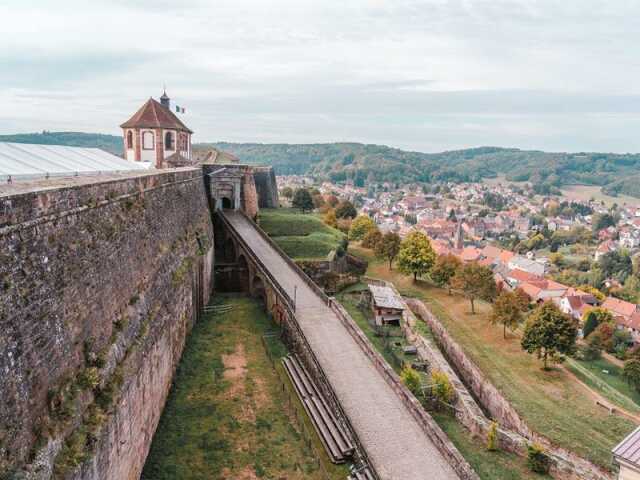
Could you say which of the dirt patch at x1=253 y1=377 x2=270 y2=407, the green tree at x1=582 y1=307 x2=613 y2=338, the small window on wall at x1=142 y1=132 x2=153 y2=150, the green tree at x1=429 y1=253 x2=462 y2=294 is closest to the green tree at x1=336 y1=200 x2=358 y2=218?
the green tree at x1=429 y1=253 x2=462 y2=294

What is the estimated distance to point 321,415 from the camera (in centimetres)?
1516

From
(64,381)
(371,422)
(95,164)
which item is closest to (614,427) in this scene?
(371,422)

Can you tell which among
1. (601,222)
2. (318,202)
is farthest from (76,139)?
(601,222)

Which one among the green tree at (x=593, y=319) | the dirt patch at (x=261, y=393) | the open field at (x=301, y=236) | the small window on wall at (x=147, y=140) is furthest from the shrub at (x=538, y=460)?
the small window on wall at (x=147, y=140)

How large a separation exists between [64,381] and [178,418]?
683 cm

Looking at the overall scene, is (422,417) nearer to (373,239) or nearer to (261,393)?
(261,393)

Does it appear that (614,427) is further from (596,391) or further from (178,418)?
(178,418)

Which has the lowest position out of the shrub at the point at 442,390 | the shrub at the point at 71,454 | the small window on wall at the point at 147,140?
the shrub at the point at 442,390

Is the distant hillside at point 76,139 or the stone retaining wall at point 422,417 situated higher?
the distant hillside at point 76,139

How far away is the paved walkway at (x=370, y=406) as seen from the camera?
12566 mm

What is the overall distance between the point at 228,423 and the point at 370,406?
450cm

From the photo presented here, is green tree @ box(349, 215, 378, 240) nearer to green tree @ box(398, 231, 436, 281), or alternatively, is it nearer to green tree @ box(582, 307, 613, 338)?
green tree @ box(398, 231, 436, 281)

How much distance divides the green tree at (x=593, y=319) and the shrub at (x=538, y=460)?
2753 centimetres

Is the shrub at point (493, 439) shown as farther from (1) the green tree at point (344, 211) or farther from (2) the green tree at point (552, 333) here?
(1) the green tree at point (344, 211)
